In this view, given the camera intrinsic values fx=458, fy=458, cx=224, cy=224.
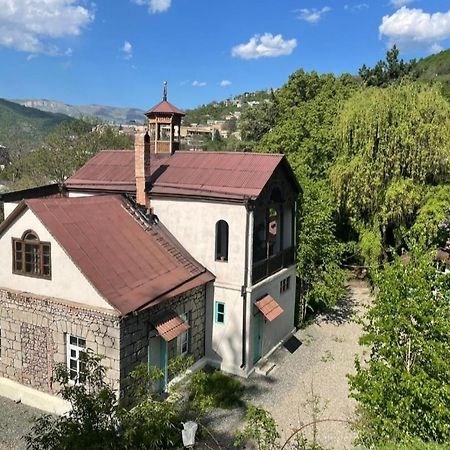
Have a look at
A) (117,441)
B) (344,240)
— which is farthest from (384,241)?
(117,441)

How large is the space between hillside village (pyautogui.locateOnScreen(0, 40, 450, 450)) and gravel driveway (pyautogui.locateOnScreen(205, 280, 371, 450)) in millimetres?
74

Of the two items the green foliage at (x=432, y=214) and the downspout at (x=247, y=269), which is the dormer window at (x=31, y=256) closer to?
the downspout at (x=247, y=269)

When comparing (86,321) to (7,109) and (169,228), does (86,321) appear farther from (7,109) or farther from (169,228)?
(7,109)

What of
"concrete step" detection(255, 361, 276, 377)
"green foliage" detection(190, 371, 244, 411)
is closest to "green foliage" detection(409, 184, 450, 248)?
"concrete step" detection(255, 361, 276, 377)

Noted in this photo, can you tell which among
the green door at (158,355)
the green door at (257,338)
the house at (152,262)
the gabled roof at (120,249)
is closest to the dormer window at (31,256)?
the house at (152,262)

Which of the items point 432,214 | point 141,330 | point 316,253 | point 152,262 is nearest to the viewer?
point 141,330

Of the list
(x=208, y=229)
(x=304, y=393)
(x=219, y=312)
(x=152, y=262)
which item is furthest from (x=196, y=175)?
(x=304, y=393)

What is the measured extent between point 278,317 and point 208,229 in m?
5.17

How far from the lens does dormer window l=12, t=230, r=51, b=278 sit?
1291 cm

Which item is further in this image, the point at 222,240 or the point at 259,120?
the point at 259,120

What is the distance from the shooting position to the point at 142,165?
16859 millimetres

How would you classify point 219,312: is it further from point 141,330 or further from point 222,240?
point 141,330

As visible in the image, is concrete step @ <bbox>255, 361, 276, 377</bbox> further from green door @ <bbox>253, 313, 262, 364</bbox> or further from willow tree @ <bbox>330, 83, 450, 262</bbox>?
willow tree @ <bbox>330, 83, 450, 262</bbox>

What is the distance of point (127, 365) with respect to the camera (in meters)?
12.4
